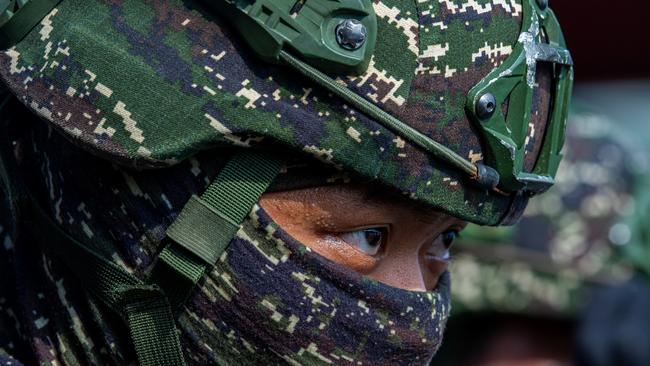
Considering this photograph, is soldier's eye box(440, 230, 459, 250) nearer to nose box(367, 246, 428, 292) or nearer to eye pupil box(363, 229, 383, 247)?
nose box(367, 246, 428, 292)

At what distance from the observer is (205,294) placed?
247cm

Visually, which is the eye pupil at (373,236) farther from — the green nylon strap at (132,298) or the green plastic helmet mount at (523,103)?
the green nylon strap at (132,298)

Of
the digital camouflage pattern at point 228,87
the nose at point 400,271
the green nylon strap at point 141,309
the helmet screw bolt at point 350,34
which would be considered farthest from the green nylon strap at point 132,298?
the helmet screw bolt at point 350,34

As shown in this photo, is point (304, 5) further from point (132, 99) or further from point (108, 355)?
point (108, 355)

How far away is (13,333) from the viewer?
8.81 feet

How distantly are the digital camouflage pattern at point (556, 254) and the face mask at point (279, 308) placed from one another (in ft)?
12.6

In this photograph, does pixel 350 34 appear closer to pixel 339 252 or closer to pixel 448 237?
pixel 339 252

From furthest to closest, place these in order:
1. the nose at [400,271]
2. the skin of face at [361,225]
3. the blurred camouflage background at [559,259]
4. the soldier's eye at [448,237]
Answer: the blurred camouflage background at [559,259] → the soldier's eye at [448,237] → the nose at [400,271] → the skin of face at [361,225]

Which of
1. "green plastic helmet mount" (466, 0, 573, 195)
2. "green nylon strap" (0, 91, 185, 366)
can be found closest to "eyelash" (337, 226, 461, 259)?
"green plastic helmet mount" (466, 0, 573, 195)

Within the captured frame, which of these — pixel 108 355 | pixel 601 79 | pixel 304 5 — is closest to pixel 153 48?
pixel 304 5

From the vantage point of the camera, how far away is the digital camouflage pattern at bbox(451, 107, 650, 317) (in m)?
6.36

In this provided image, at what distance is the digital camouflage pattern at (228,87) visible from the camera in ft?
7.82

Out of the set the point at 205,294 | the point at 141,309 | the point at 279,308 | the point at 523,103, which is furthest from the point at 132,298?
the point at 523,103

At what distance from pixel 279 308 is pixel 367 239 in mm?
250
